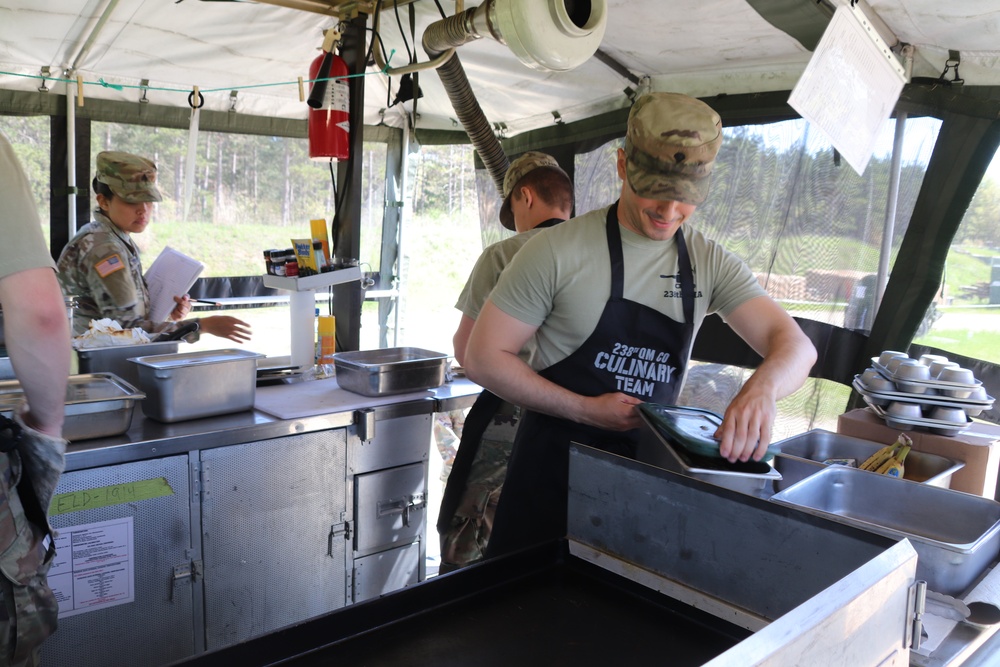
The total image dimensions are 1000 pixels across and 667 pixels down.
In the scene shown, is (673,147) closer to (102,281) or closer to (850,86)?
(850,86)

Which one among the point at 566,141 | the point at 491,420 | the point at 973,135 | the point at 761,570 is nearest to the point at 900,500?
the point at 761,570

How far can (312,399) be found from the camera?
110 inches

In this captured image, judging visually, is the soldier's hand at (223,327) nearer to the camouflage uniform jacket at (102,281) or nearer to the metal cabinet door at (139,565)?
the camouflage uniform jacket at (102,281)

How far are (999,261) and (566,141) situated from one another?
240 cm

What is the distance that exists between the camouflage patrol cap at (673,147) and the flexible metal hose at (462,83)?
1279 mm

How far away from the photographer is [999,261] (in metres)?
2.55

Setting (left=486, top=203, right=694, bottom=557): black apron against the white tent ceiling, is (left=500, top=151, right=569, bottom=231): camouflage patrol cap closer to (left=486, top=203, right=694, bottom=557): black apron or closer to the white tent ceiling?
the white tent ceiling

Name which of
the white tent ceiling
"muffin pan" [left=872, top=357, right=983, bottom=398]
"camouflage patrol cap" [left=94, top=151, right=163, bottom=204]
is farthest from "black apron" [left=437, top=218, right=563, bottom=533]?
"camouflage patrol cap" [left=94, top=151, right=163, bottom=204]

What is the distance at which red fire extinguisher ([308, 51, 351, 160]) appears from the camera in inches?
133

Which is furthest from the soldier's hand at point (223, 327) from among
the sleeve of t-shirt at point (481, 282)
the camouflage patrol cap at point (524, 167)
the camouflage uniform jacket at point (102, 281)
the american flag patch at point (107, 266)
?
the camouflage patrol cap at point (524, 167)

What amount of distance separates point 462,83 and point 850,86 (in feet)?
6.25

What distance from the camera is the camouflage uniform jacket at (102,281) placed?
10.7ft


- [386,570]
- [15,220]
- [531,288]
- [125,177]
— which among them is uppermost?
[125,177]

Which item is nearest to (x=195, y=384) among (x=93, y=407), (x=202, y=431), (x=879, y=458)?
(x=202, y=431)
